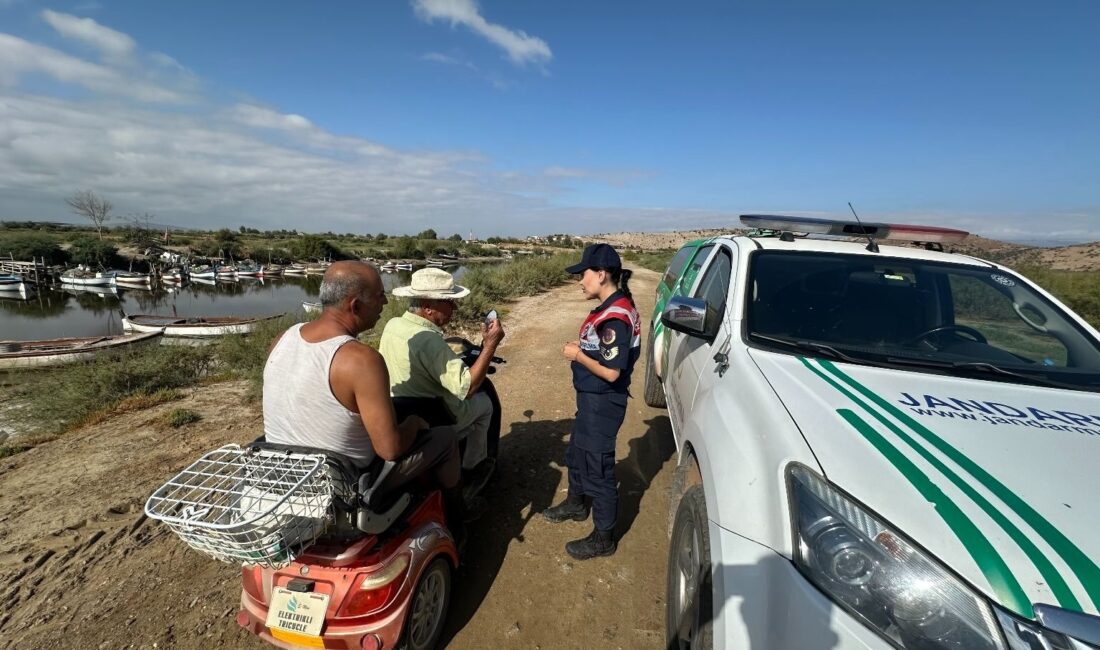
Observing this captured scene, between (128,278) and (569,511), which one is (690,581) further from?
(128,278)

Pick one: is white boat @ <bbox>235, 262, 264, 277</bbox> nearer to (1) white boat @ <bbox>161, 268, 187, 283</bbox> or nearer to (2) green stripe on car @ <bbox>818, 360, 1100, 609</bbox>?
(1) white boat @ <bbox>161, 268, 187, 283</bbox>

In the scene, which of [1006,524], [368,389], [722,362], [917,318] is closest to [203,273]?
[368,389]

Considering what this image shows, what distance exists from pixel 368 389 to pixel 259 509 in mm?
559

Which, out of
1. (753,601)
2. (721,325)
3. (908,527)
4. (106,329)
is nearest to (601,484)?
(721,325)

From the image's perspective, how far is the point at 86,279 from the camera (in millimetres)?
40000

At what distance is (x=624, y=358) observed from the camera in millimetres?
2816

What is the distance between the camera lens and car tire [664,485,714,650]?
70.0 inches

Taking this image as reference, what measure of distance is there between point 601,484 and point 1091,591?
7.28 ft

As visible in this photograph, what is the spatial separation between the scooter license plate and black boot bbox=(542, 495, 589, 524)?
1.85 metres

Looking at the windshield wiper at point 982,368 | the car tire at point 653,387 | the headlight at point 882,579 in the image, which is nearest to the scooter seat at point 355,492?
the headlight at point 882,579

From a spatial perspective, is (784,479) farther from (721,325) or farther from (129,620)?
(129,620)

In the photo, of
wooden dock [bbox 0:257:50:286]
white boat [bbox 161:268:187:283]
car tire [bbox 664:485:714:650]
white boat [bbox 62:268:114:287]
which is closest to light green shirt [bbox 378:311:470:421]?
car tire [bbox 664:485:714:650]

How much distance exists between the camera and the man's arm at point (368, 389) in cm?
197

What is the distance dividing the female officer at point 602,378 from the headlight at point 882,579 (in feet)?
4.79
